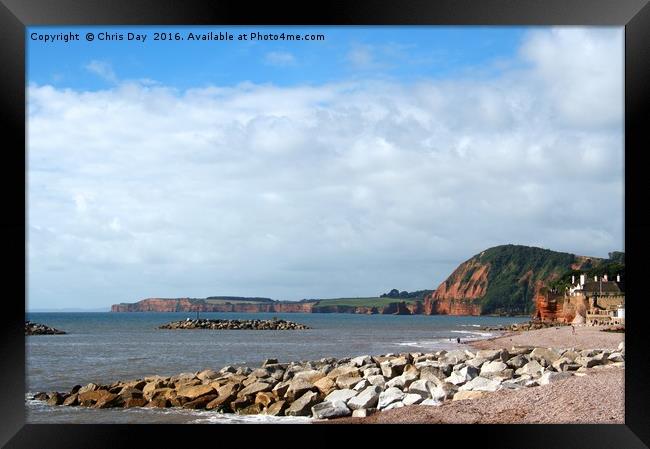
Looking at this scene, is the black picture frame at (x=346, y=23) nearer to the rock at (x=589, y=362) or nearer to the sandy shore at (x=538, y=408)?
the sandy shore at (x=538, y=408)

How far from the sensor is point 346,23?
4750mm

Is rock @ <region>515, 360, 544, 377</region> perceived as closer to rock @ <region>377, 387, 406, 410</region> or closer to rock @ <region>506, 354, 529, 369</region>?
rock @ <region>506, 354, 529, 369</region>

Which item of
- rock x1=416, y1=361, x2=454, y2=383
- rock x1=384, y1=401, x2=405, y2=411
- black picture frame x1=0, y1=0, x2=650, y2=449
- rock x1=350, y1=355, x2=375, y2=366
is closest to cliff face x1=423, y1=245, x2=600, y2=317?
rock x1=350, y1=355, x2=375, y2=366

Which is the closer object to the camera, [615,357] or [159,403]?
[159,403]

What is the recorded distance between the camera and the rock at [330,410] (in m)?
7.01

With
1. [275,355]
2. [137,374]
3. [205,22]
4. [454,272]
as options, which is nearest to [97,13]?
Result: [205,22]

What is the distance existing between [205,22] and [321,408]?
4155 millimetres

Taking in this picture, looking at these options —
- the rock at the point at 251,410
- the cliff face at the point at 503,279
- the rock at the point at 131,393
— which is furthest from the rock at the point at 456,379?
the cliff face at the point at 503,279

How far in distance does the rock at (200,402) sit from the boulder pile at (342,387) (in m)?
0.01

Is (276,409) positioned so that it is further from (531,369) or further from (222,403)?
(531,369)

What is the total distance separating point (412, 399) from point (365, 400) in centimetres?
53

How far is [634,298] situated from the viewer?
473 centimetres

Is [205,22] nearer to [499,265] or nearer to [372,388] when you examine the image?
[372,388]

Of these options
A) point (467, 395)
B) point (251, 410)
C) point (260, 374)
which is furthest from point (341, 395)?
point (260, 374)
